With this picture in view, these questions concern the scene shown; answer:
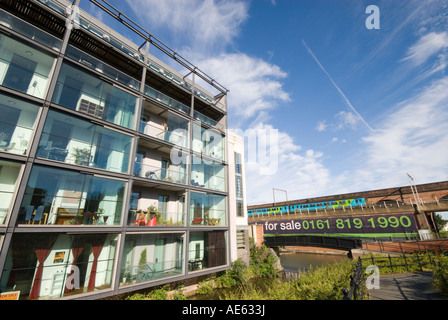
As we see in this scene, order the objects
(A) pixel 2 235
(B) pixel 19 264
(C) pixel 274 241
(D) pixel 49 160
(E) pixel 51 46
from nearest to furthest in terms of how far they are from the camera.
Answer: (A) pixel 2 235, (B) pixel 19 264, (D) pixel 49 160, (E) pixel 51 46, (C) pixel 274 241

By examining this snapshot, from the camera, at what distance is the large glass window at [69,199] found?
26.9 ft

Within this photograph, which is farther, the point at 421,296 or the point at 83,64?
the point at 83,64

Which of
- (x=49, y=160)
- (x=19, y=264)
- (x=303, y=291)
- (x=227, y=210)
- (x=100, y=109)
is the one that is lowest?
(x=303, y=291)

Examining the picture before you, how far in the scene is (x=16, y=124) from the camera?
8727mm

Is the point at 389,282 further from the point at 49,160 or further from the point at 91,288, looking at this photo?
the point at 49,160

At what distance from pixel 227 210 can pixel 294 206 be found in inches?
1035

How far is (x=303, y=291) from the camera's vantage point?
26.7ft

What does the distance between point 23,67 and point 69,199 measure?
6.89 metres

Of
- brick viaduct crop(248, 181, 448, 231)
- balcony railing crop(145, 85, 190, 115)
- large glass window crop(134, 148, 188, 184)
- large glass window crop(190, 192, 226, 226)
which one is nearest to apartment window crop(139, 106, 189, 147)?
balcony railing crop(145, 85, 190, 115)

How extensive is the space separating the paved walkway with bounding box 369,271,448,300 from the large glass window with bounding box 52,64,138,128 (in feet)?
47.5

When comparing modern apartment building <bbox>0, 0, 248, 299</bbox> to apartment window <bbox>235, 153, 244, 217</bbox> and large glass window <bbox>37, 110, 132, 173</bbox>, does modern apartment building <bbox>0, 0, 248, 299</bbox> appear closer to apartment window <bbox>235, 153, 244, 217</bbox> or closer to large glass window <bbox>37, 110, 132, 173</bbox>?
large glass window <bbox>37, 110, 132, 173</bbox>

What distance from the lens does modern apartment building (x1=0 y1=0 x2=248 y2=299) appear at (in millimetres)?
8250

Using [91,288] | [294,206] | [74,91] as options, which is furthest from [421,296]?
[294,206]

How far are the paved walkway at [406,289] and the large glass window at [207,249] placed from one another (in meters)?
9.30
